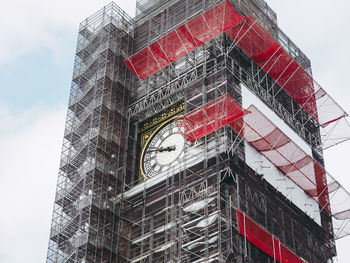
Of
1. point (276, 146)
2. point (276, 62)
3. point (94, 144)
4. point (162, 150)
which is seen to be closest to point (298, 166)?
point (276, 146)

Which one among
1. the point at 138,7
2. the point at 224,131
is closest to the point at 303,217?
the point at 224,131

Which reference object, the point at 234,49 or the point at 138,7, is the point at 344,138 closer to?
the point at 234,49

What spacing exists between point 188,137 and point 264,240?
21.3 ft

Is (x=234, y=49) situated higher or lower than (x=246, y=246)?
higher

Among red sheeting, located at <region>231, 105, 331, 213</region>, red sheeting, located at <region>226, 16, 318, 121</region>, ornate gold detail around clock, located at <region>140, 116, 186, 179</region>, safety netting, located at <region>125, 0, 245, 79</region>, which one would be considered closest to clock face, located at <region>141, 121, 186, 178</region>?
ornate gold detail around clock, located at <region>140, 116, 186, 179</region>

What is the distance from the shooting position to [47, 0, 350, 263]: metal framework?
38.8 meters

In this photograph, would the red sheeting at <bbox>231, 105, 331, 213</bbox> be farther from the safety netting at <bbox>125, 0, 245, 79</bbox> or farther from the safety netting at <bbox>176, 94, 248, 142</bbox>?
the safety netting at <bbox>125, 0, 245, 79</bbox>

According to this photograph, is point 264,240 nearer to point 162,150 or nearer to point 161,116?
point 162,150

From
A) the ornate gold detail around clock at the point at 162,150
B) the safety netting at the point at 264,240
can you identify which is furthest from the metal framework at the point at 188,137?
the ornate gold detail around clock at the point at 162,150

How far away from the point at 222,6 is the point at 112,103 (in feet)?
25.4

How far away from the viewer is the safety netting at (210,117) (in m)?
40.3

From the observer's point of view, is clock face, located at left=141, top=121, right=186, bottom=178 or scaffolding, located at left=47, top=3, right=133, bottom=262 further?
clock face, located at left=141, top=121, right=186, bottom=178

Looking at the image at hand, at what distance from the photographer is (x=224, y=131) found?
40.4 metres

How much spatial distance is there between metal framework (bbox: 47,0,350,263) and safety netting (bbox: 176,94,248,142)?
56 mm
